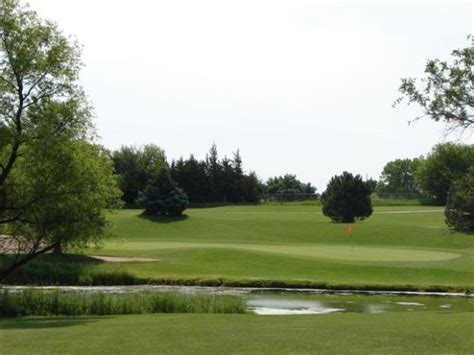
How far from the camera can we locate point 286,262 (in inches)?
1667

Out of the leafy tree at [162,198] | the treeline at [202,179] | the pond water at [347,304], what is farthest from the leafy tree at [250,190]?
the pond water at [347,304]

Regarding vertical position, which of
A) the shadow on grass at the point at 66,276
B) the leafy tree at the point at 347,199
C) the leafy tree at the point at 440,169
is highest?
the leafy tree at the point at 440,169

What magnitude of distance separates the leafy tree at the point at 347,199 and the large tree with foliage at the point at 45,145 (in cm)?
4579

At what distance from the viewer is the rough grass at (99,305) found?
24.6m

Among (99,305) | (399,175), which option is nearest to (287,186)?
(399,175)

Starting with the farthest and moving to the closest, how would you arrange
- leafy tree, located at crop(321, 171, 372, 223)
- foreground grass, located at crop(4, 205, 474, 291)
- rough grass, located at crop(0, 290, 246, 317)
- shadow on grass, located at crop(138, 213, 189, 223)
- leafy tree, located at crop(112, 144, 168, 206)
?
1. leafy tree, located at crop(112, 144, 168, 206)
2. shadow on grass, located at crop(138, 213, 189, 223)
3. leafy tree, located at crop(321, 171, 372, 223)
4. foreground grass, located at crop(4, 205, 474, 291)
5. rough grass, located at crop(0, 290, 246, 317)

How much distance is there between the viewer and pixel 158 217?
236 feet

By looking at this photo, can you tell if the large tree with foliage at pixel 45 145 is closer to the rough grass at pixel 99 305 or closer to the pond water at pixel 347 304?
the rough grass at pixel 99 305

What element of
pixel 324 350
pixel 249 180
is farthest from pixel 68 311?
pixel 249 180

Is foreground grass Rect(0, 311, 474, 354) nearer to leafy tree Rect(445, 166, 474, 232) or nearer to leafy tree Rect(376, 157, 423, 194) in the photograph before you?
leafy tree Rect(445, 166, 474, 232)

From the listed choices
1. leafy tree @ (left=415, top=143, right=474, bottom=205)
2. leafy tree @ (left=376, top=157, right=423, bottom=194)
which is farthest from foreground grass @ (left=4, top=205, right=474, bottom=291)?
leafy tree @ (left=376, top=157, right=423, bottom=194)

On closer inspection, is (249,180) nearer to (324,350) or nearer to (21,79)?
(21,79)

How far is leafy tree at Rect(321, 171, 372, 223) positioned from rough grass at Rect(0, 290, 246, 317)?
146ft

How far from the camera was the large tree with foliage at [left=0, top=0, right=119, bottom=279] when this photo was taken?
80.8ft
